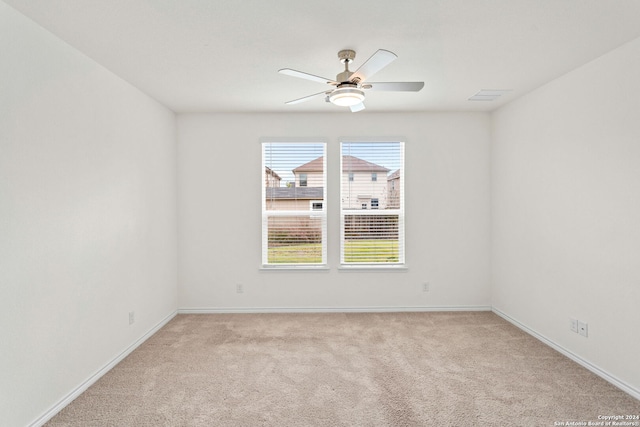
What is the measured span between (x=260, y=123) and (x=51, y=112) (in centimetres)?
242

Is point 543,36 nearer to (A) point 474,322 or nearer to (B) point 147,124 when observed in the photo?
(A) point 474,322

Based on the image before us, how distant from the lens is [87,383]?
2.66 meters

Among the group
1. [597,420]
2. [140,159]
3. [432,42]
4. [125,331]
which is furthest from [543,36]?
[125,331]

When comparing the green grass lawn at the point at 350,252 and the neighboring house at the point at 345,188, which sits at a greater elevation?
the neighboring house at the point at 345,188

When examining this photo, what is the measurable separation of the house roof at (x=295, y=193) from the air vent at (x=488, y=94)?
2.14 metres

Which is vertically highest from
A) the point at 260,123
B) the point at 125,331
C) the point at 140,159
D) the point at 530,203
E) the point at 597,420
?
the point at 260,123

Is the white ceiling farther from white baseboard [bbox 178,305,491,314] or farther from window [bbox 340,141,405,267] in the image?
white baseboard [bbox 178,305,491,314]

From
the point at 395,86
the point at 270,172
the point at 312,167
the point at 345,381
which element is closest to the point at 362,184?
the point at 312,167

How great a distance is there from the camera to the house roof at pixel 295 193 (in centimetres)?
457

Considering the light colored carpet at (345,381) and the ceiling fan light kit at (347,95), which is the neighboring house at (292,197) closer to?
the light colored carpet at (345,381)

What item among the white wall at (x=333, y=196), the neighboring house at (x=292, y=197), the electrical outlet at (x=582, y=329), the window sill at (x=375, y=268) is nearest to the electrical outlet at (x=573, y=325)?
the electrical outlet at (x=582, y=329)

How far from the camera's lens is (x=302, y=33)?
2389mm

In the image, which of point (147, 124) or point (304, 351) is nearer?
point (304, 351)

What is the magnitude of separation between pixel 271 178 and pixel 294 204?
0.47 metres
